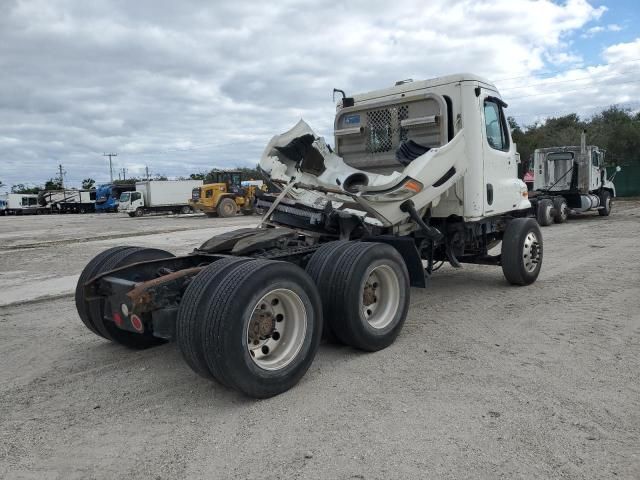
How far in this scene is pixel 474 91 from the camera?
6.54 metres

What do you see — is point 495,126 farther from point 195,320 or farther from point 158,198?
point 158,198

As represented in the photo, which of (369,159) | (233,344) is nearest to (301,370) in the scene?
(233,344)

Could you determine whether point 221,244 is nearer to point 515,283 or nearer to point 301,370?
point 301,370

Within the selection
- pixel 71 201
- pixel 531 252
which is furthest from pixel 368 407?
pixel 71 201

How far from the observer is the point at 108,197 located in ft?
164

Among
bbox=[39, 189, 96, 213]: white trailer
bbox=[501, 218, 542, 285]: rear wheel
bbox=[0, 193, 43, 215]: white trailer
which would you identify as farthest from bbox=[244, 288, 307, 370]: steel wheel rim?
bbox=[0, 193, 43, 215]: white trailer

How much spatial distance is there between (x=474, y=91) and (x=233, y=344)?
4628mm

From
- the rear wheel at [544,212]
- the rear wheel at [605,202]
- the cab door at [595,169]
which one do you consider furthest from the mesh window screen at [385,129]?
the rear wheel at [605,202]

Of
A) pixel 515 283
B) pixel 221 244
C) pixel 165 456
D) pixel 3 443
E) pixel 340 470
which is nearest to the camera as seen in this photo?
pixel 340 470

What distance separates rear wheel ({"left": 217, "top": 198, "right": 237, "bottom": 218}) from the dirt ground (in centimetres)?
2549

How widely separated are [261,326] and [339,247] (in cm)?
126

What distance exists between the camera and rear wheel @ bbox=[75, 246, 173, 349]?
492 centimetres

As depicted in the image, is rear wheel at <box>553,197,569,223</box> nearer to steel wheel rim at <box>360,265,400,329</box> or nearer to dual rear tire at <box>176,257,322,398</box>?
steel wheel rim at <box>360,265,400,329</box>

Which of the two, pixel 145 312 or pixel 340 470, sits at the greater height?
pixel 145 312
